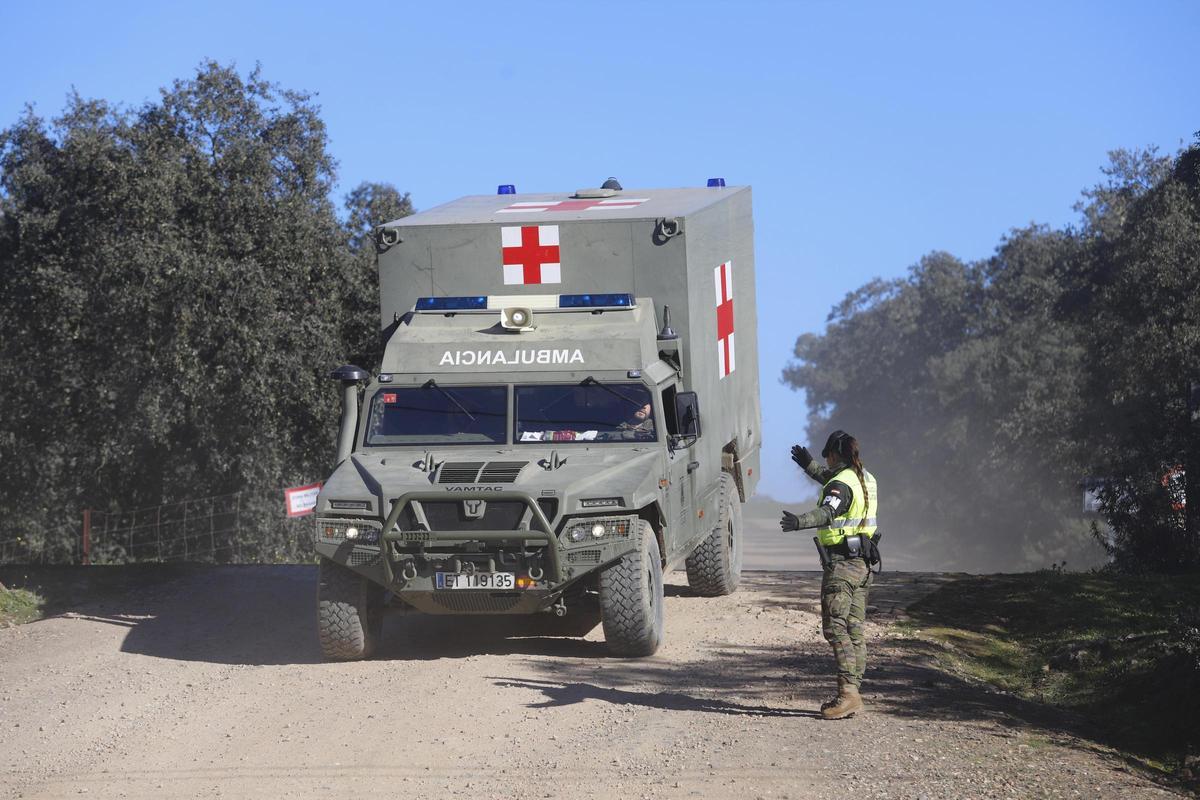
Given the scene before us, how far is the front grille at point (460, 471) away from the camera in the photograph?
37.5ft

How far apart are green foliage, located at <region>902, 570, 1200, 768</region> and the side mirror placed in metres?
2.78

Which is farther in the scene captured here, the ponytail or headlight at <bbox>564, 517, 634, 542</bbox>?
headlight at <bbox>564, 517, 634, 542</bbox>

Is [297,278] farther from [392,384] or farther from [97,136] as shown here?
[392,384]

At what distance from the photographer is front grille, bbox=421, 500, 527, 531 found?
36.6ft

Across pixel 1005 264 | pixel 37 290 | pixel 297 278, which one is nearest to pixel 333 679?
pixel 297 278

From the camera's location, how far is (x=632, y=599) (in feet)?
37.4

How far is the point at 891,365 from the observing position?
8219cm

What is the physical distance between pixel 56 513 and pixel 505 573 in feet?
76.6

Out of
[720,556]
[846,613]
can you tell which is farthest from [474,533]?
[720,556]

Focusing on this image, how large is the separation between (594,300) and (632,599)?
289cm

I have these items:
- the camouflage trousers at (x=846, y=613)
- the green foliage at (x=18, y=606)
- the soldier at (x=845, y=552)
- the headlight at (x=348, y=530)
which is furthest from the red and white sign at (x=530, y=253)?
the green foliage at (x=18, y=606)

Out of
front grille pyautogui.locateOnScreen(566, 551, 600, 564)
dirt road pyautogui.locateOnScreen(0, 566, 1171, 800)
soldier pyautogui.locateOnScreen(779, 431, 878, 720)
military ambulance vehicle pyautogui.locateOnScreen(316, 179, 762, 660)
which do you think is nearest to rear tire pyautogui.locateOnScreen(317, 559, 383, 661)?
military ambulance vehicle pyautogui.locateOnScreen(316, 179, 762, 660)

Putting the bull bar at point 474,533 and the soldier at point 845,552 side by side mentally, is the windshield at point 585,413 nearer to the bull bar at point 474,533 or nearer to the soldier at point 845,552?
the bull bar at point 474,533

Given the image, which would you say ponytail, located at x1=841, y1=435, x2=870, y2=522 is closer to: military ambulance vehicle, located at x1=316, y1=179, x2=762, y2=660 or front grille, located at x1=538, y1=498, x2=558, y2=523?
military ambulance vehicle, located at x1=316, y1=179, x2=762, y2=660
